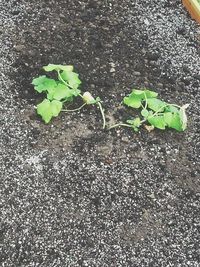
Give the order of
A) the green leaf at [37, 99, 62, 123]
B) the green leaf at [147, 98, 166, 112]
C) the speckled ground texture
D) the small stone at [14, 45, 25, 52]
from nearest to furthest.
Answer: the speckled ground texture < the green leaf at [37, 99, 62, 123] < the green leaf at [147, 98, 166, 112] < the small stone at [14, 45, 25, 52]

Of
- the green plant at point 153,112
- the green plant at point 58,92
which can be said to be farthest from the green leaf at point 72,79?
the green plant at point 153,112

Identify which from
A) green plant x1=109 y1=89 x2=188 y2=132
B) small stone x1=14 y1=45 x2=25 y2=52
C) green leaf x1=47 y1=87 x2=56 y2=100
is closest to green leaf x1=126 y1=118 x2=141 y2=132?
green plant x1=109 y1=89 x2=188 y2=132

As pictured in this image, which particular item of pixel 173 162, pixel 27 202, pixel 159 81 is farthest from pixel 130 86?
pixel 27 202

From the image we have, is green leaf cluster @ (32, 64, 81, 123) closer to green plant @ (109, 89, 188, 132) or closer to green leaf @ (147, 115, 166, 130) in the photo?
green plant @ (109, 89, 188, 132)

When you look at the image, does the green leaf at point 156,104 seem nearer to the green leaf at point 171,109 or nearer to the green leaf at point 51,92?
the green leaf at point 171,109

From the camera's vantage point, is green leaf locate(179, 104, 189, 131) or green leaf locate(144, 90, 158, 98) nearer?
green leaf locate(179, 104, 189, 131)

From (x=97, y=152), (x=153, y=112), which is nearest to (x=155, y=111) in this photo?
(x=153, y=112)

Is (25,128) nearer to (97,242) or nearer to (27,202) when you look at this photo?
(27,202)

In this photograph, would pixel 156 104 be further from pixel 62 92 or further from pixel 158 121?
pixel 62 92
